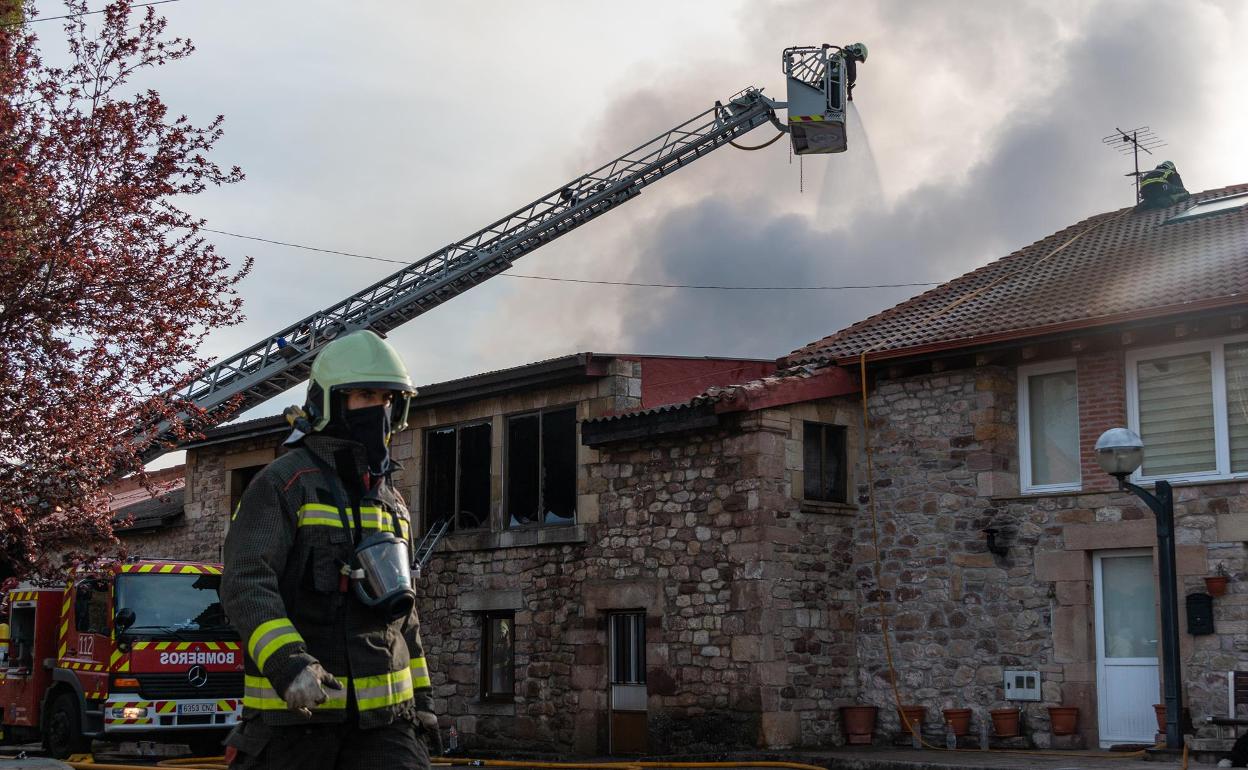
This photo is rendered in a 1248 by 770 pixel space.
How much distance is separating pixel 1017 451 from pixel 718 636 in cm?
386

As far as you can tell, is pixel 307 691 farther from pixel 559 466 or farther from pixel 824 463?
pixel 559 466

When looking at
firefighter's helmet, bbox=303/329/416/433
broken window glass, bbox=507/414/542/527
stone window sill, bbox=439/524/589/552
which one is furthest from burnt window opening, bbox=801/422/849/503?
firefighter's helmet, bbox=303/329/416/433

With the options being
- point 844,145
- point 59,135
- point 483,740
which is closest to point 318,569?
point 59,135

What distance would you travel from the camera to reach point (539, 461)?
1959cm

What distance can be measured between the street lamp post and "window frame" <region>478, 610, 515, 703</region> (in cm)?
914

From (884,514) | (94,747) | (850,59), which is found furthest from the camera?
→ (850,59)

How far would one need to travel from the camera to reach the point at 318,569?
470cm

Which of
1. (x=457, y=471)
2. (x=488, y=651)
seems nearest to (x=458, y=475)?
(x=457, y=471)

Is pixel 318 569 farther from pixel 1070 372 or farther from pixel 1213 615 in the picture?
pixel 1070 372

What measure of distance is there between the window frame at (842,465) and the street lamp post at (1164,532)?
14.6ft

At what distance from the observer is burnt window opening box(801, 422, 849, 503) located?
665 inches

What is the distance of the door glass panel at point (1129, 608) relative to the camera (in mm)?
→ 14781

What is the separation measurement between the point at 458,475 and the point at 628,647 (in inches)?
171

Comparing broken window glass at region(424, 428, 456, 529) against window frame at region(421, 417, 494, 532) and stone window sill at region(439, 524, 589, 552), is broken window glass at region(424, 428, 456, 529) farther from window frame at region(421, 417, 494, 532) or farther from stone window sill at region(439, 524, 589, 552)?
stone window sill at region(439, 524, 589, 552)
